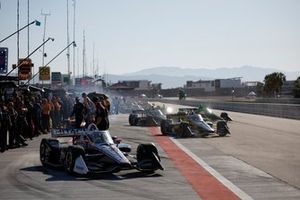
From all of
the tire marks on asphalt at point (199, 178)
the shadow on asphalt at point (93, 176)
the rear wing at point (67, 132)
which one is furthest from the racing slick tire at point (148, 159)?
the rear wing at point (67, 132)

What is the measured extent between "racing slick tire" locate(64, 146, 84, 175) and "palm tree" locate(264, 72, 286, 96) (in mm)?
90410

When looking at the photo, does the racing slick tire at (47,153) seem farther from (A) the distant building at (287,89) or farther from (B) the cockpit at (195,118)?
(A) the distant building at (287,89)

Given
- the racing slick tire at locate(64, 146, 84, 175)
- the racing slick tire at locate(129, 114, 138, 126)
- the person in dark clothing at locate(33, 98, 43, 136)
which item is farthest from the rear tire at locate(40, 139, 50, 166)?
the racing slick tire at locate(129, 114, 138, 126)

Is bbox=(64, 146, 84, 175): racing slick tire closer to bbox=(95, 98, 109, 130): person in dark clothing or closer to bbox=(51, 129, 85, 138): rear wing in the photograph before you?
bbox=(51, 129, 85, 138): rear wing

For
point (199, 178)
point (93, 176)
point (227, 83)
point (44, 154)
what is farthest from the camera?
point (227, 83)

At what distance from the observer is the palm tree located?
10170 centimetres

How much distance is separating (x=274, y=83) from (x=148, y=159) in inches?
3621

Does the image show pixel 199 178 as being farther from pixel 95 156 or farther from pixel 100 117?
pixel 100 117

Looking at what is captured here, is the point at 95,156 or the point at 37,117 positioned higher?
the point at 37,117

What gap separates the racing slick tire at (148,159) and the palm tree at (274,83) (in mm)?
89626

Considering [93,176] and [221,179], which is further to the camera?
[93,176]

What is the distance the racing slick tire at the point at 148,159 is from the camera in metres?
13.4

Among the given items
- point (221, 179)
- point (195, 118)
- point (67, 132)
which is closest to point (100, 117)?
point (67, 132)

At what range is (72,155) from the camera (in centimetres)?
1322
